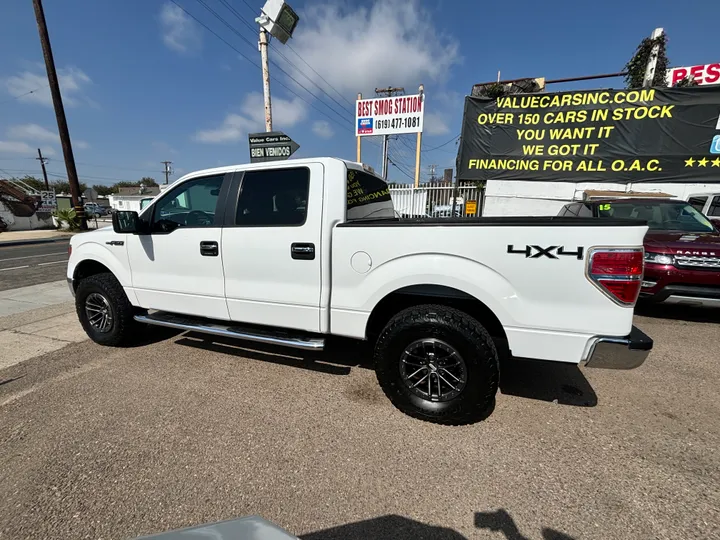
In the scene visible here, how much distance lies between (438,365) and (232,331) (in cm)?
195

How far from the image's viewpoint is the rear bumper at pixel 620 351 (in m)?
2.04

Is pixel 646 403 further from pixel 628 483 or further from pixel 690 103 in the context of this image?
pixel 690 103

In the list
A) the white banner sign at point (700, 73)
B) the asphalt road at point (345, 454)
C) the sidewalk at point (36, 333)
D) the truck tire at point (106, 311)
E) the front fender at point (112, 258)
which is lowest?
the sidewalk at point (36, 333)

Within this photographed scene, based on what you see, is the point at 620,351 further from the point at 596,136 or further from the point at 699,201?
the point at 596,136

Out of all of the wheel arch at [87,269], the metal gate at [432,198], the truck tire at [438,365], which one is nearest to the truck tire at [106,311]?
the wheel arch at [87,269]

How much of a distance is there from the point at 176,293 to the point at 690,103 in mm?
13401

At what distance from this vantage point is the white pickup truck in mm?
2084

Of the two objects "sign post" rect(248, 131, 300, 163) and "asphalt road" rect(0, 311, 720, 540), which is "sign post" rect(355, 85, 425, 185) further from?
"asphalt road" rect(0, 311, 720, 540)

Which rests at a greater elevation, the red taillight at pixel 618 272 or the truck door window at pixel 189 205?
the truck door window at pixel 189 205

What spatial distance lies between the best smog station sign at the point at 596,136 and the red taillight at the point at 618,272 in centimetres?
969

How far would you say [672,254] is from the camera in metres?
4.25

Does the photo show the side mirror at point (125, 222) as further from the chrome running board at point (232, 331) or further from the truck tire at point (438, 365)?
the truck tire at point (438, 365)

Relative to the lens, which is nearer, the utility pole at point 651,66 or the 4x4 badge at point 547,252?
the 4x4 badge at point 547,252

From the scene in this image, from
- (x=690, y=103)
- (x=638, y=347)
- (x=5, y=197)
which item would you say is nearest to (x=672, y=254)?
(x=638, y=347)
